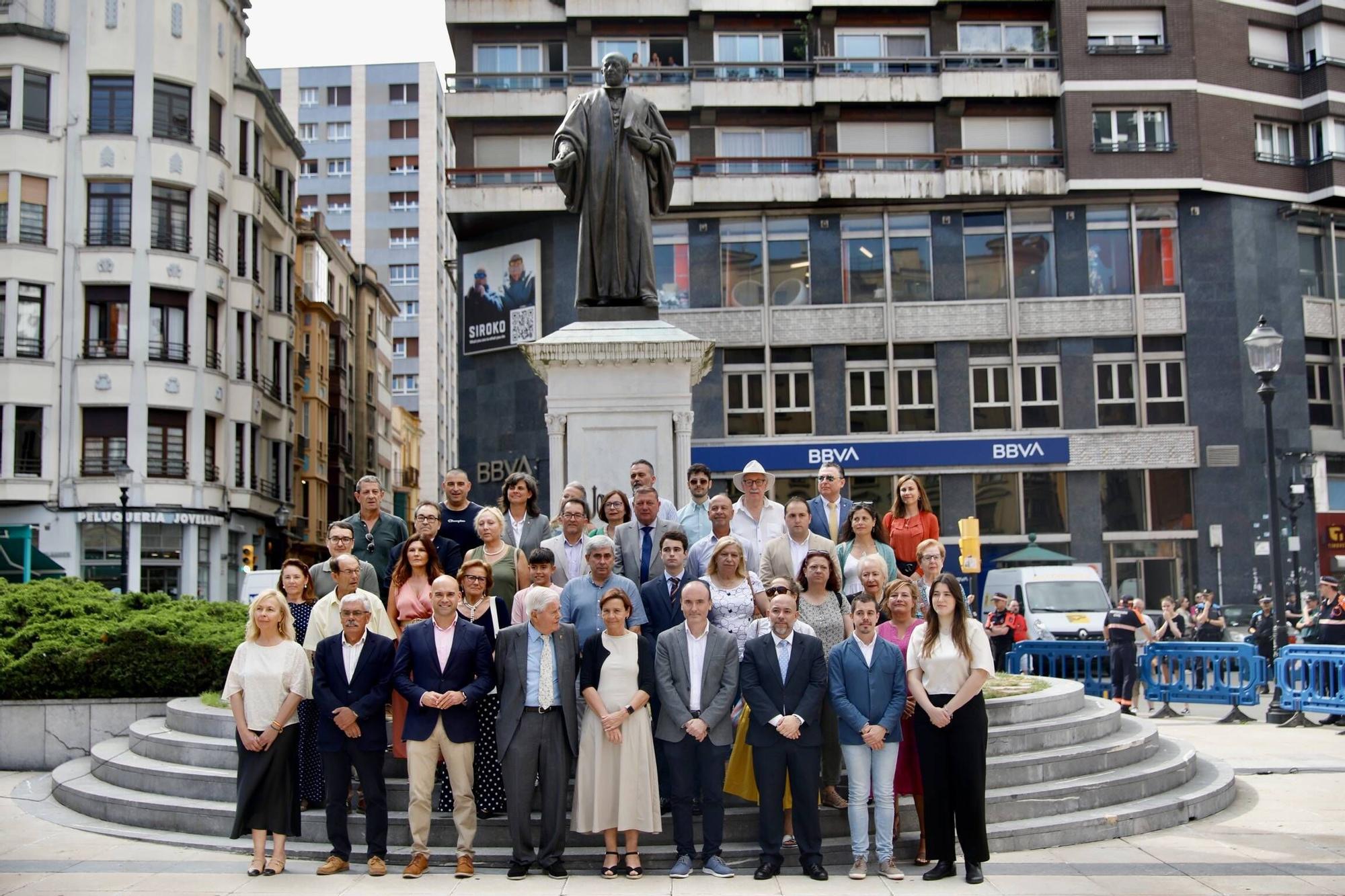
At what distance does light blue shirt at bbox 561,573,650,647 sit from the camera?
9719 millimetres

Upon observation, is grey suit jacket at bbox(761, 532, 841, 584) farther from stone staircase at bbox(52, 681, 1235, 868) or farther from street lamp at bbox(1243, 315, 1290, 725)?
street lamp at bbox(1243, 315, 1290, 725)

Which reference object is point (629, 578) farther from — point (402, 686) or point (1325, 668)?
point (1325, 668)

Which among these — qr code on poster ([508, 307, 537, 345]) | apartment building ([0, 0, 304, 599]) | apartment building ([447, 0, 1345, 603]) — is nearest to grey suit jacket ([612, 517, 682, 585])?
apartment building ([447, 0, 1345, 603])

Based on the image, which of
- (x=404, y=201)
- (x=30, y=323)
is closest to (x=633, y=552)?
(x=30, y=323)

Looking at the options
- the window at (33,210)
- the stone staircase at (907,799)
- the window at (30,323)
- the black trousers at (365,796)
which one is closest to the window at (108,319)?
the window at (30,323)

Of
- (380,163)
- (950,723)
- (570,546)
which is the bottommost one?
(950,723)

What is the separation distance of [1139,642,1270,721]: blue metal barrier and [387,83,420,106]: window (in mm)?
72524

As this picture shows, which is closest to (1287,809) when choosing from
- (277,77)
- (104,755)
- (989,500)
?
(104,755)

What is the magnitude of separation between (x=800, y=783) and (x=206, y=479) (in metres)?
36.4

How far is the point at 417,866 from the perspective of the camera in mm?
9047

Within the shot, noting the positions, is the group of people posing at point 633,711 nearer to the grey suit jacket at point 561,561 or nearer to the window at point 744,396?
the grey suit jacket at point 561,561

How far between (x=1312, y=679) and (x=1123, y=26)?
28471 millimetres

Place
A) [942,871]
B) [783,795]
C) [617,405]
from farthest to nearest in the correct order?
1. [617,405]
2. [783,795]
3. [942,871]

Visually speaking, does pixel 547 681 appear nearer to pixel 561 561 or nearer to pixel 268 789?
pixel 561 561
